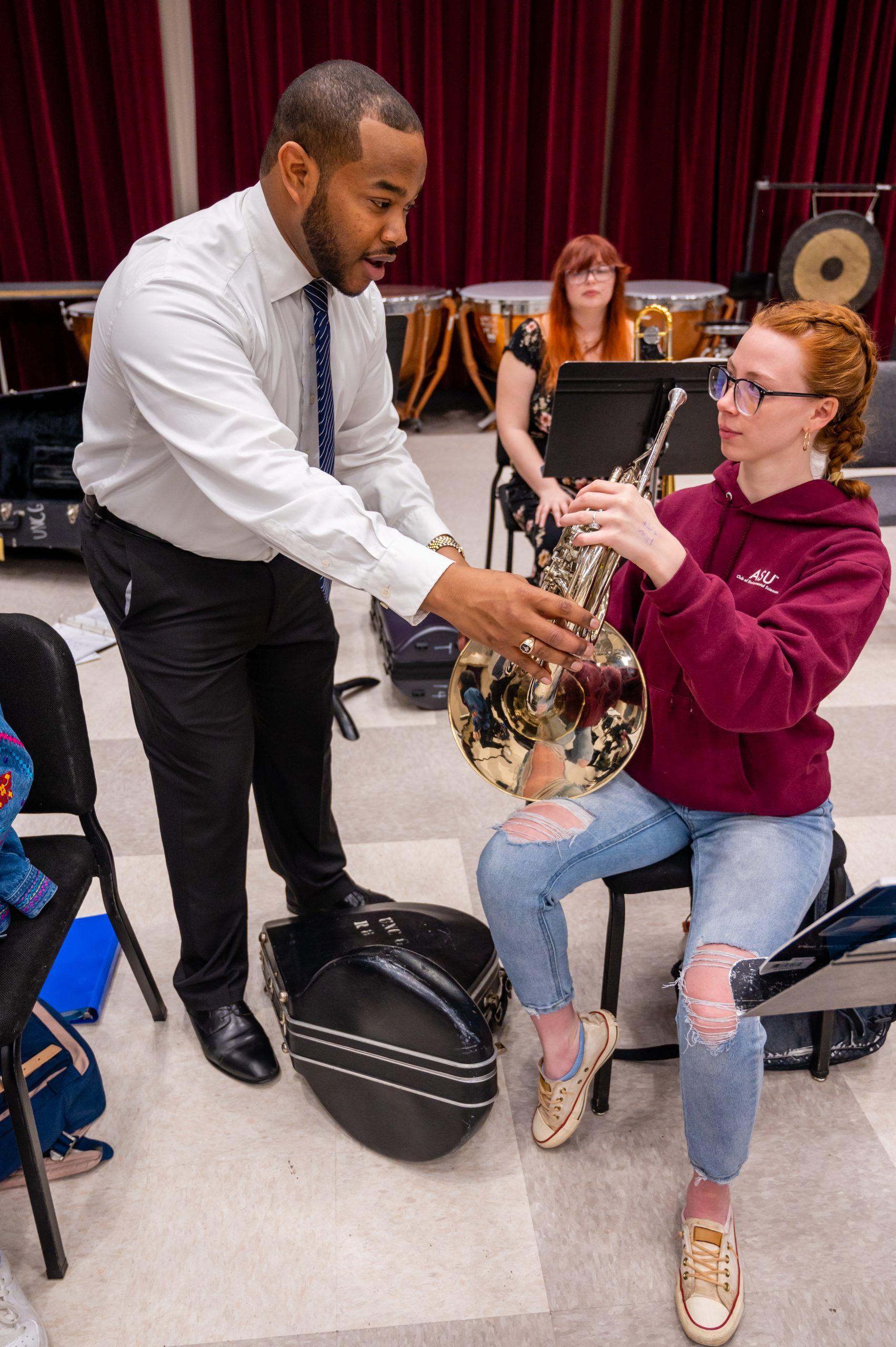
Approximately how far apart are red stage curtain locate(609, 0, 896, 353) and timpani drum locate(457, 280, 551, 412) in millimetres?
980

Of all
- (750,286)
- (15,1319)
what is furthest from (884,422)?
(15,1319)

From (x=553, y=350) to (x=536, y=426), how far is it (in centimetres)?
25

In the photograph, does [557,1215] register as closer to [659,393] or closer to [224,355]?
[224,355]

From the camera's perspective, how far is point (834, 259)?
5.99m

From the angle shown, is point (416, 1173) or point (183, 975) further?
point (183, 975)

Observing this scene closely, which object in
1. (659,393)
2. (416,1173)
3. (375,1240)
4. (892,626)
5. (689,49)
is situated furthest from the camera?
(689,49)

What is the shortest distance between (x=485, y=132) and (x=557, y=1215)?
6.07 metres

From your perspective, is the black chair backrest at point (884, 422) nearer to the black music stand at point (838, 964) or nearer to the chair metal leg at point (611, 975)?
the chair metal leg at point (611, 975)

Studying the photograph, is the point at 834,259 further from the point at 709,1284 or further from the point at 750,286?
the point at 709,1284

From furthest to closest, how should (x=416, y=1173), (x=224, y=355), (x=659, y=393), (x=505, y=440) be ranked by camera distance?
(x=505, y=440) → (x=659, y=393) → (x=416, y=1173) → (x=224, y=355)

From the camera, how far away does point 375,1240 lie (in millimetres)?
1552

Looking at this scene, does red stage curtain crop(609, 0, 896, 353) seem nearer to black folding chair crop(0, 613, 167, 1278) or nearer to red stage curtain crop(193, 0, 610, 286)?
red stage curtain crop(193, 0, 610, 286)

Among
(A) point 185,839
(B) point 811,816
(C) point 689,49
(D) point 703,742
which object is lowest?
(A) point 185,839

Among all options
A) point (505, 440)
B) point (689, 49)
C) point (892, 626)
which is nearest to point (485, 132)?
point (689, 49)
